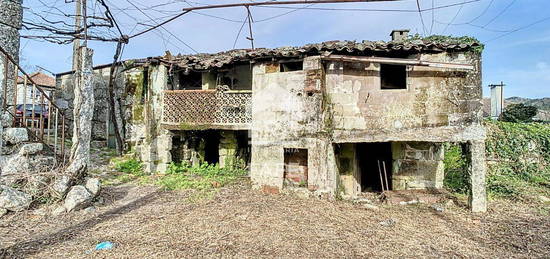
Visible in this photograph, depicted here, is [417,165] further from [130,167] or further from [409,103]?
[130,167]

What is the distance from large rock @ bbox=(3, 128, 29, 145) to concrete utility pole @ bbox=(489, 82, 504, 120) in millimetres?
22843

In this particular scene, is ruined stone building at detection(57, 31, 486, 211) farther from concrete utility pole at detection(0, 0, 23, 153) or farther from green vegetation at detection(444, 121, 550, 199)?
concrete utility pole at detection(0, 0, 23, 153)

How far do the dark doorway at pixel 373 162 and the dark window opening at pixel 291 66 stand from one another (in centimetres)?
400

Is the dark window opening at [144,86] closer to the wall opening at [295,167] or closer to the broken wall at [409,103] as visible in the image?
the wall opening at [295,167]

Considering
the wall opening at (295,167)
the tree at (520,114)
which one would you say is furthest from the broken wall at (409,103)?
the tree at (520,114)

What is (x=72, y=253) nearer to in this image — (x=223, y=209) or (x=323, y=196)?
(x=223, y=209)

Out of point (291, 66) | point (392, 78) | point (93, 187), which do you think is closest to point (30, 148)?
point (93, 187)

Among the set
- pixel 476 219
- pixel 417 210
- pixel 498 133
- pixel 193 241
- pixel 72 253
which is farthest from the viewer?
pixel 498 133

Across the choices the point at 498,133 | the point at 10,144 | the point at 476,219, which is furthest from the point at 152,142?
the point at 498,133

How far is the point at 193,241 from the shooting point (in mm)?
6234

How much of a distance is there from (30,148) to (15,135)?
48 cm

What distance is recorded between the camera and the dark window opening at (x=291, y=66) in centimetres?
1060

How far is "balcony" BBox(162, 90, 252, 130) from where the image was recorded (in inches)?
446

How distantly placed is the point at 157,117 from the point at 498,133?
1610cm
